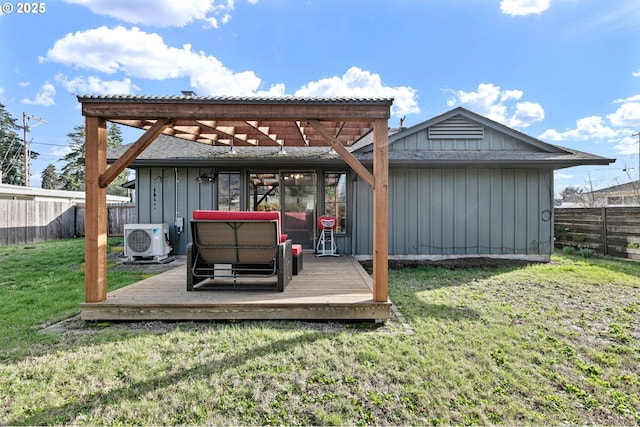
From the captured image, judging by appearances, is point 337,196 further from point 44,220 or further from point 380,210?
point 44,220

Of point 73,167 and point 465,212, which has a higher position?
point 73,167

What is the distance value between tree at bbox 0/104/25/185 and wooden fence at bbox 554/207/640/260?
3876 centimetres

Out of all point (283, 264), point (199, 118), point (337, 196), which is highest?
point (199, 118)

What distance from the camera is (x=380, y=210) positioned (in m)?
3.23

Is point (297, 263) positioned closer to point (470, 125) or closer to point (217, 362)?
point (217, 362)

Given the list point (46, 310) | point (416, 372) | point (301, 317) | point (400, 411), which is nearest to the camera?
point (400, 411)

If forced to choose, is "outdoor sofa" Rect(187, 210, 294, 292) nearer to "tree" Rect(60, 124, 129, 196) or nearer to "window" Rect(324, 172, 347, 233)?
"window" Rect(324, 172, 347, 233)

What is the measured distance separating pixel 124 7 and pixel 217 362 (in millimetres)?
8869

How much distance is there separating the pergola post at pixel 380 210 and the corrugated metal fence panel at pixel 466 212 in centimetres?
380

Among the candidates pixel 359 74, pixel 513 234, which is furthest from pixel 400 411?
pixel 359 74

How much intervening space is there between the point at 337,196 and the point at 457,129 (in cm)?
327

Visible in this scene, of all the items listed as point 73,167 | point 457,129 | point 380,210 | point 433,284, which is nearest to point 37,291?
point 380,210

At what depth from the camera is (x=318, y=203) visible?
720 centimetres

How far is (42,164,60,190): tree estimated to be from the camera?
109 feet
